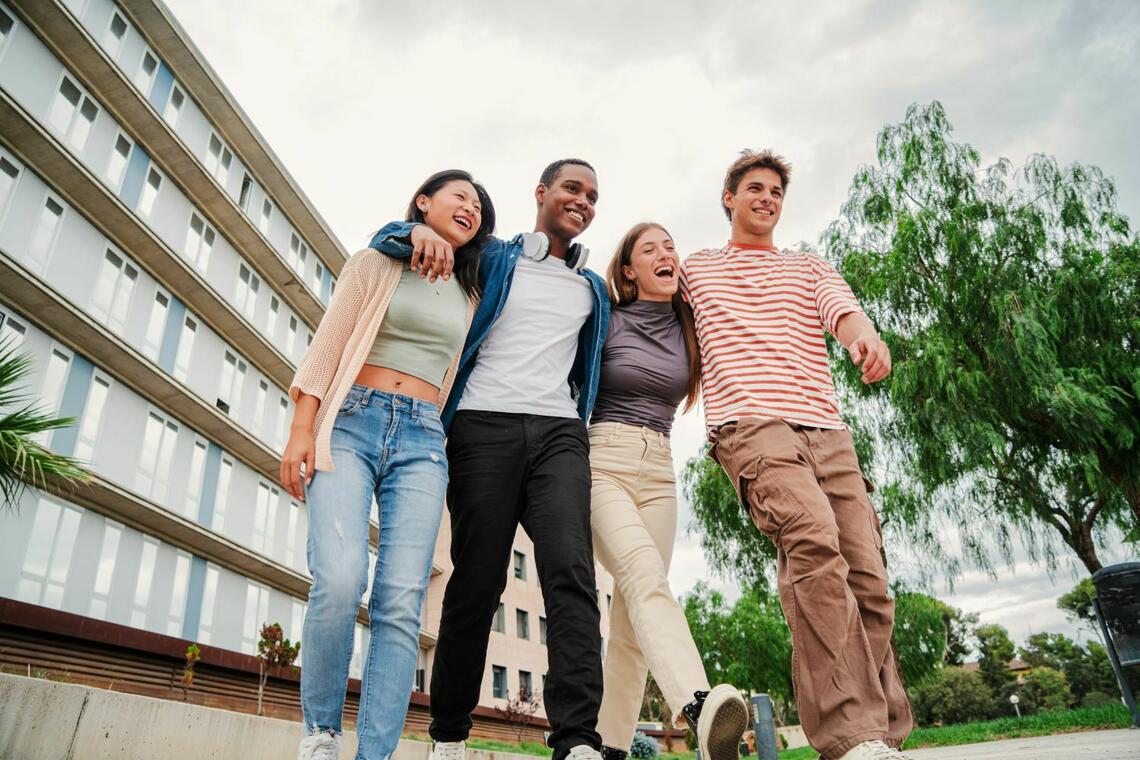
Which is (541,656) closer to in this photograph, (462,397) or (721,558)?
(721,558)

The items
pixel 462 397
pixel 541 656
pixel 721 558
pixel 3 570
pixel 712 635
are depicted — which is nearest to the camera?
pixel 462 397

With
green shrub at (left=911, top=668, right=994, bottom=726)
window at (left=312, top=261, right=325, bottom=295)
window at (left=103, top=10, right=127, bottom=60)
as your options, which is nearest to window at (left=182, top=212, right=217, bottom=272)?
window at (left=103, top=10, right=127, bottom=60)

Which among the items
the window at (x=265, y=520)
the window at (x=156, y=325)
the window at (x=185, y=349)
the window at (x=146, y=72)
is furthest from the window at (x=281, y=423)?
the window at (x=146, y=72)

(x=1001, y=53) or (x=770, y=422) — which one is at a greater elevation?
(x=1001, y=53)

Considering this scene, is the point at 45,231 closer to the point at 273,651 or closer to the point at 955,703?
the point at 273,651

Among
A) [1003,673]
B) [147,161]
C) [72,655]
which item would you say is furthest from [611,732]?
[1003,673]

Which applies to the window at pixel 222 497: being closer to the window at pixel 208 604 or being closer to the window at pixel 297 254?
the window at pixel 208 604

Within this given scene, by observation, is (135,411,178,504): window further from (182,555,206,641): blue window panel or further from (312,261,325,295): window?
(312,261,325,295): window

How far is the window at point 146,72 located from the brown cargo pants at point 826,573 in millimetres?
19857

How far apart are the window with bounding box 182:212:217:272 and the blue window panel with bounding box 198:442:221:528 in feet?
15.9

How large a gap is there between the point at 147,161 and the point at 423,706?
16893 mm

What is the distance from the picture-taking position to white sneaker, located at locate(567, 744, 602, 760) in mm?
2016

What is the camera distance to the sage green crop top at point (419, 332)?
2.54m

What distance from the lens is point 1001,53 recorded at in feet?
42.9
